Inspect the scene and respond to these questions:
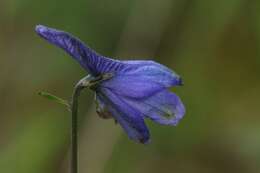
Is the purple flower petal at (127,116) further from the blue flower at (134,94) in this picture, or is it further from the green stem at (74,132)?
the green stem at (74,132)

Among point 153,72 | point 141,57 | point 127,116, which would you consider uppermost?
point 153,72

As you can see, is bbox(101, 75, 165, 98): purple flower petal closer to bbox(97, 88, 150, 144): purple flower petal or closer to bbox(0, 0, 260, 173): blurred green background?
bbox(97, 88, 150, 144): purple flower petal

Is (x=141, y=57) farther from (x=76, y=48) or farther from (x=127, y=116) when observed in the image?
(x=76, y=48)

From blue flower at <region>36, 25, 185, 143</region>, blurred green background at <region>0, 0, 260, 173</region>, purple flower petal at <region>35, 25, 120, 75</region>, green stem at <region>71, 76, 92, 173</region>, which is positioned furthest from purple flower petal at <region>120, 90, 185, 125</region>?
blurred green background at <region>0, 0, 260, 173</region>

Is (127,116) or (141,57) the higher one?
(127,116)

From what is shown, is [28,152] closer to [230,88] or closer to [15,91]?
[15,91]

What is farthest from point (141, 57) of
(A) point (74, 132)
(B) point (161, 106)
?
(A) point (74, 132)
